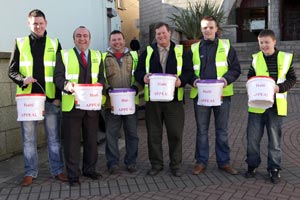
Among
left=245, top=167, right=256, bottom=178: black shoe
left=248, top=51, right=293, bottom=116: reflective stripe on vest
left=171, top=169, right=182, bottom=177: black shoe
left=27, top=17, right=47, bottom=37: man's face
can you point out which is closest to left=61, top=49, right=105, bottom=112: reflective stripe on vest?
left=27, top=17, right=47, bottom=37: man's face

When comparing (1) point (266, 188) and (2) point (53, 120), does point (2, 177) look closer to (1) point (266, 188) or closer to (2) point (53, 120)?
(2) point (53, 120)

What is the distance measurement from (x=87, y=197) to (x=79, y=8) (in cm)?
500

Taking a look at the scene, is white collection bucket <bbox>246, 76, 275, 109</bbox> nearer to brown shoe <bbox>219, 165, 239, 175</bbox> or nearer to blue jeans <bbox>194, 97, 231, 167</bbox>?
blue jeans <bbox>194, 97, 231, 167</bbox>

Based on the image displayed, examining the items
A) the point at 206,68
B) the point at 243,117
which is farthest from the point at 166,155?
the point at 243,117

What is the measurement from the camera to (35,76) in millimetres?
4809

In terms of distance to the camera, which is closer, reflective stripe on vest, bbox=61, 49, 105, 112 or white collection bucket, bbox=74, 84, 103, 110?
white collection bucket, bbox=74, 84, 103, 110

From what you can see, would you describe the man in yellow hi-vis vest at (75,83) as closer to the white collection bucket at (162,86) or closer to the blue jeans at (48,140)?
the blue jeans at (48,140)

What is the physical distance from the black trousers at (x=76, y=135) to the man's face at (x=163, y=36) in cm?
126

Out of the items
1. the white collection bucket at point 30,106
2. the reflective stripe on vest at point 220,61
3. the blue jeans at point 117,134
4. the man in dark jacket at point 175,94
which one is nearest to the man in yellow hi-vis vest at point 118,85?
the blue jeans at point 117,134

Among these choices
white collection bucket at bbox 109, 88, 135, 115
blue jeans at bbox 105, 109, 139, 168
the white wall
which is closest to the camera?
white collection bucket at bbox 109, 88, 135, 115

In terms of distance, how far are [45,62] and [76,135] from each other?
1003mm

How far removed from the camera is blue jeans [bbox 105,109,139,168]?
17.5ft

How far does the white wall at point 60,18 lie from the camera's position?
20.8ft

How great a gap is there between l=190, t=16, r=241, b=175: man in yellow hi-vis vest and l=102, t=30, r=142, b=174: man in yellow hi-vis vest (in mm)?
855
